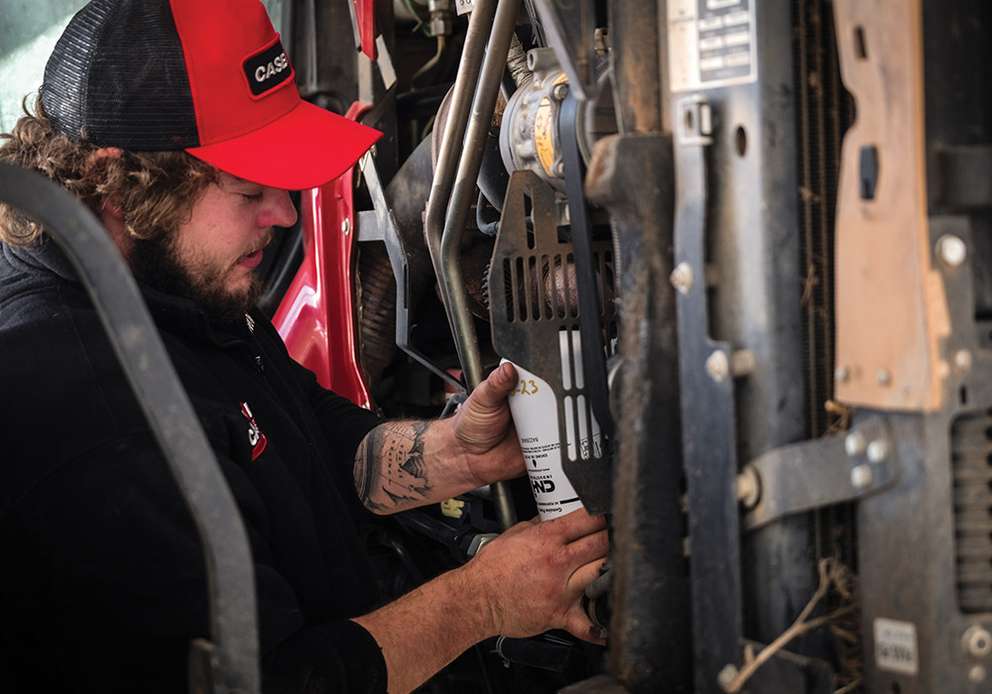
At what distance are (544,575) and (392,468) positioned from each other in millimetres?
493

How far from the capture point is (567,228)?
1.79 m

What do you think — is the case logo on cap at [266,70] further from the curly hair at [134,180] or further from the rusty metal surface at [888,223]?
the rusty metal surface at [888,223]

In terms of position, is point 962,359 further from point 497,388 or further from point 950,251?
point 497,388

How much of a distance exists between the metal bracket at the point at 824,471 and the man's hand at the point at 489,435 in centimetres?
68

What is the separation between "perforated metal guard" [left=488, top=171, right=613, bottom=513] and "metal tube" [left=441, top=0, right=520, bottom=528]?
0.71ft

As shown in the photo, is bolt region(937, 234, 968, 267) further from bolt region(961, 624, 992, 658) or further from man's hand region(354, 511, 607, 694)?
man's hand region(354, 511, 607, 694)

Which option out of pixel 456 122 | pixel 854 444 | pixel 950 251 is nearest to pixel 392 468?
pixel 456 122

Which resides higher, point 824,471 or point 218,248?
point 218,248

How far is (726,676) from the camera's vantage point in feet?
3.97

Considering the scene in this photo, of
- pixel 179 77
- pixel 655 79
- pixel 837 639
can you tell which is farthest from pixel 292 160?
pixel 837 639

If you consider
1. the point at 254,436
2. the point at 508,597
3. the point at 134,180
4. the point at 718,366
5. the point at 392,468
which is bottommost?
the point at 508,597

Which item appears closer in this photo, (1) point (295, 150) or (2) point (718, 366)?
(2) point (718, 366)

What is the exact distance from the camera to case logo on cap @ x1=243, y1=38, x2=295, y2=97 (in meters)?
1.82

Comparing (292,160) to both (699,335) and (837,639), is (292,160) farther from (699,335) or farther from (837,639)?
(837,639)
